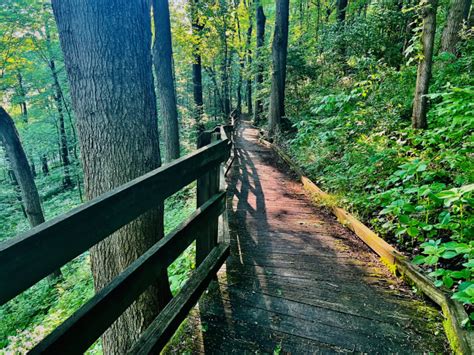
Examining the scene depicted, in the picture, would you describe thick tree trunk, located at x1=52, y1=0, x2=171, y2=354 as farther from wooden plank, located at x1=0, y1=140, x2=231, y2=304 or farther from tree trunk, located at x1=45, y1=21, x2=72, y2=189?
tree trunk, located at x1=45, y1=21, x2=72, y2=189

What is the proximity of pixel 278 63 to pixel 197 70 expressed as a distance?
163 inches

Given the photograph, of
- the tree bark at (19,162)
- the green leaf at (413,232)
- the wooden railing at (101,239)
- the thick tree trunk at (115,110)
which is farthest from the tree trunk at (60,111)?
the green leaf at (413,232)

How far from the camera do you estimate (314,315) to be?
2.34 meters

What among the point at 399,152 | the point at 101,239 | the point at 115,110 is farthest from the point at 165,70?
the point at 101,239

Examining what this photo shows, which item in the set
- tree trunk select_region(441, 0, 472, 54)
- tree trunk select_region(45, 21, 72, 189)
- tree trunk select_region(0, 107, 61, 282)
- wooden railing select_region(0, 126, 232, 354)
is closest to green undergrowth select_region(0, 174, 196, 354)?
tree trunk select_region(0, 107, 61, 282)

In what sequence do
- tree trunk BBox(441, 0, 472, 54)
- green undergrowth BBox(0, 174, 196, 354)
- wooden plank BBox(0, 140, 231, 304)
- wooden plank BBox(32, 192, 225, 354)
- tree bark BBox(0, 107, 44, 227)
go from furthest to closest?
tree bark BBox(0, 107, 44, 227) → tree trunk BBox(441, 0, 472, 54) → green undergrowth BBox(0, 174, 196, 354) → wooden plank BBox(32, 192, 225, 354) → wooden plank BBox(0, 140, 231, 304)

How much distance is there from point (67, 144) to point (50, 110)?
10.8 feet

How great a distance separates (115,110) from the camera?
2295 millimetres

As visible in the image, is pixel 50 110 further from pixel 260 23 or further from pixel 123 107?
pixel 123 107

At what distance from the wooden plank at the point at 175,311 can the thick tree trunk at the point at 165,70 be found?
260 inches

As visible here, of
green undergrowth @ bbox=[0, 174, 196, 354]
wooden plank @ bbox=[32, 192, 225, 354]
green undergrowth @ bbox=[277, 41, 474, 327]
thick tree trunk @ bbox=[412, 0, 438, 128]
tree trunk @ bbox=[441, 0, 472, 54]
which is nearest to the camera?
wooden plank @ bbox=[32, 192, 225, 354]

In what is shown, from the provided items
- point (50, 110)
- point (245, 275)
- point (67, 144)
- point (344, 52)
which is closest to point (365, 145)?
point (245, 275)

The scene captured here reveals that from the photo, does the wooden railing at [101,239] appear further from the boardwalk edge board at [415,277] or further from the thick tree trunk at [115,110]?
the boardwalk edge board at [415,277]

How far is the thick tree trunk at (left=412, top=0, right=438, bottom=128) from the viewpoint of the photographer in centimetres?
420
